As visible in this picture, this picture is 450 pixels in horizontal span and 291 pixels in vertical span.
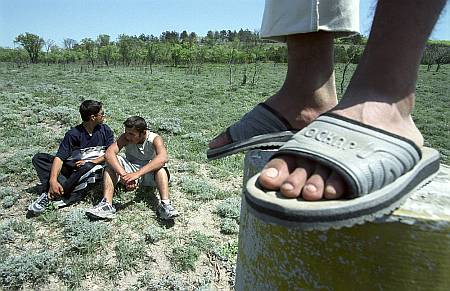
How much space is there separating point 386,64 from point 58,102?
1281cm

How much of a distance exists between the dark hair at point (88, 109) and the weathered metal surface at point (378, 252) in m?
4.45

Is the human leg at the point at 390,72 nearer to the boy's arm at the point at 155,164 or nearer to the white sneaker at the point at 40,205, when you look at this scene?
the boy's arm at the point at 155,164

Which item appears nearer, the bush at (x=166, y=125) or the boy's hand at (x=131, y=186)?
the boy's hand at (x=131, y=186)

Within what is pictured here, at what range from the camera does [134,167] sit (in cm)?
509

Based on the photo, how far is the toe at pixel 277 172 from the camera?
96 cm

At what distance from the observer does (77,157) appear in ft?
16.8

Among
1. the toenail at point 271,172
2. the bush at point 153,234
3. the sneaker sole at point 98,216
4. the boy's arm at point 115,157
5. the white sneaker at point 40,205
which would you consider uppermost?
the toenail at point 271,172

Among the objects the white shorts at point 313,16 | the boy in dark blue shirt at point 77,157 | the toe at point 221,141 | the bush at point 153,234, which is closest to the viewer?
the white shorts at point 313,16

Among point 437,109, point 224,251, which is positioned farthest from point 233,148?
point 437,109

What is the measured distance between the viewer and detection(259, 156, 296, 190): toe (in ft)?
3.15

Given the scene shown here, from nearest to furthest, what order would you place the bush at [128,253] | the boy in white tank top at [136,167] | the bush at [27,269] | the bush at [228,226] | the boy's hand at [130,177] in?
the bush at [27,269], the bush at [128,253], the bush at [228,226], the boy in white tank top at [136,167], the boy's hand at [130,177]

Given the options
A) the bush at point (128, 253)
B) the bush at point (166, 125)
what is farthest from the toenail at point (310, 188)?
the bush at point (166, 125)

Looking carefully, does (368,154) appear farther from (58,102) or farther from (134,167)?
(58,102)

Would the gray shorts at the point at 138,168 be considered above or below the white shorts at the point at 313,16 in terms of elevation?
below
